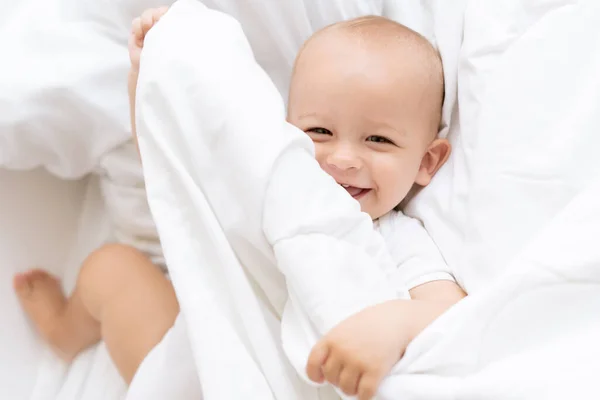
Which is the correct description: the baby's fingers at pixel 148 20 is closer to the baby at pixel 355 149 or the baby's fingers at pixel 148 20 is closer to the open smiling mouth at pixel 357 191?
the baby at pixel 355 149

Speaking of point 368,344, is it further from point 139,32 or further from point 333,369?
point 139,32

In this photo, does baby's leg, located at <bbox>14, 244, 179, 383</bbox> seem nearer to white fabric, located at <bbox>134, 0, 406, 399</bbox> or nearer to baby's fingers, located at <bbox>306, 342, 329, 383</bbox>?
white fabric, located at <bbox>134, 0, 406, 399</bbox>

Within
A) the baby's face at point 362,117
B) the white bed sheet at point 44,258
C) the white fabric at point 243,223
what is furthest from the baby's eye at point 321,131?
the white bed sheet at point 44,258

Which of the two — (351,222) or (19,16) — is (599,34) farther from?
(19,16)

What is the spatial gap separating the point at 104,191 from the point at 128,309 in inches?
7.9

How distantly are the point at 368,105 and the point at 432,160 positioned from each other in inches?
5.3

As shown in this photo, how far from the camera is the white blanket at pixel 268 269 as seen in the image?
57 cm

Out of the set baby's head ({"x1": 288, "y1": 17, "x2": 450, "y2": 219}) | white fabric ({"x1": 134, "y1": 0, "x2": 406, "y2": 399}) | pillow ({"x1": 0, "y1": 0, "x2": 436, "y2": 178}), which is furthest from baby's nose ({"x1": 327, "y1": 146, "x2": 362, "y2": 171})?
pillow ({"x1": 0, "y1": 0, "x2": 436, "y2": 178})

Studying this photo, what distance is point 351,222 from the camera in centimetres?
66

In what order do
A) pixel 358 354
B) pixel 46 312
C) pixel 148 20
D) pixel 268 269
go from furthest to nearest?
pixel 46 312 < pixel 148 20 < pixel 268 269 < pixel 358 354

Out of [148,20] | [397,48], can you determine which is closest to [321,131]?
[397,48]

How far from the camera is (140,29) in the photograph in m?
0.81

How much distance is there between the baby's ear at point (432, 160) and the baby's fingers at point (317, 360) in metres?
0.38

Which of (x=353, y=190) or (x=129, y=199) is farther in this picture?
(x=129, y=199)
